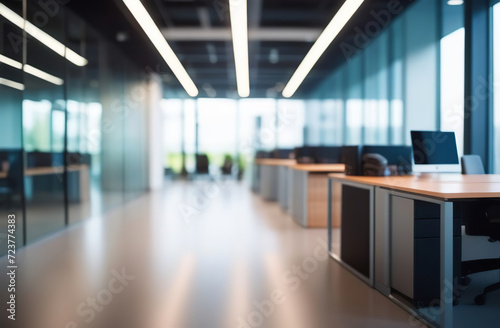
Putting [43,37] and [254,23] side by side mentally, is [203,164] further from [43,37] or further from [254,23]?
[43,37]

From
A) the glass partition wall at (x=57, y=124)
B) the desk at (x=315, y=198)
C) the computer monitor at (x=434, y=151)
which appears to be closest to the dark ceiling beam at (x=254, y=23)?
the glass partition wall at (x=57, y=124)

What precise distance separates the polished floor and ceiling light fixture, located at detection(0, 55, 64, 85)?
7.04 feet

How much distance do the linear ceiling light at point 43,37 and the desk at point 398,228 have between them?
408cm

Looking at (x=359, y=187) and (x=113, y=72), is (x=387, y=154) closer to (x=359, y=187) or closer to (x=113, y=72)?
(x=359, y=187)

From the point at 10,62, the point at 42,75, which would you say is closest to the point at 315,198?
the point at 42,75

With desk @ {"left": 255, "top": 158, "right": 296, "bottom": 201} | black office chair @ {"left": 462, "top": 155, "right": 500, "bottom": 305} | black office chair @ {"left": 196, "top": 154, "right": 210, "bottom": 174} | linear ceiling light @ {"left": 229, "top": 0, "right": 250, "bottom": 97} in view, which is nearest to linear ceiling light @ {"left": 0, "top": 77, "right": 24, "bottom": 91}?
linear ceiling light @ {"left": 229, "top": 0, "right": 250, "bottom": 97}

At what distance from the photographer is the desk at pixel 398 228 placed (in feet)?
7.59

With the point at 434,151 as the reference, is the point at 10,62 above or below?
above

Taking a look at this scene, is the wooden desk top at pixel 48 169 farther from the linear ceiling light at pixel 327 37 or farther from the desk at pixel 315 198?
the linear ceiling light at pixel 327 37

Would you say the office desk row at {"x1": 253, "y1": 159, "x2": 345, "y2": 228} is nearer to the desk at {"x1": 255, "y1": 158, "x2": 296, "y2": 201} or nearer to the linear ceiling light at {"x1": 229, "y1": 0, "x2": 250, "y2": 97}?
the linear ceiling light at {"x1": 229, "y1": 0, "x2": 250, "y2": 97}

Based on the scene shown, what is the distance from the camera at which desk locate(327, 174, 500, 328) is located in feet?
7.59

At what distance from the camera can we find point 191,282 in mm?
3328

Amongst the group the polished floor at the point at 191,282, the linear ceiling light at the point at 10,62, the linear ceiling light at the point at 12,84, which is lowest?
the polished floor at the point at 191,282

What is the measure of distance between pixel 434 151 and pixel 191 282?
8.93ft
